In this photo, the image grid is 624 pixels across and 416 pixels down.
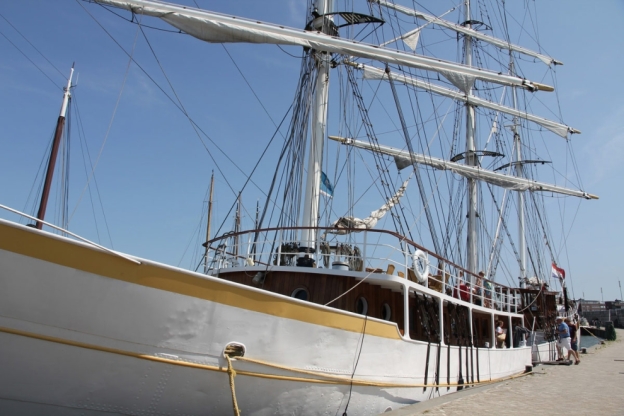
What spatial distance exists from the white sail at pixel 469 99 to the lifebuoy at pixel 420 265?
516 inches

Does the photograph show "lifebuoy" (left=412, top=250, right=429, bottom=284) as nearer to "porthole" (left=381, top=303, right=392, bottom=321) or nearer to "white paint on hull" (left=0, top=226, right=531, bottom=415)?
"porthole" (left=381, top=303, right=392, bottom=321)

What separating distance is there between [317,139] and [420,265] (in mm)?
4415

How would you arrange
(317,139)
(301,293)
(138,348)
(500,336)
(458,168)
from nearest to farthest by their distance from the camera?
(138,348)
(301,293)
(317,139)
(500,336)
(458,168)

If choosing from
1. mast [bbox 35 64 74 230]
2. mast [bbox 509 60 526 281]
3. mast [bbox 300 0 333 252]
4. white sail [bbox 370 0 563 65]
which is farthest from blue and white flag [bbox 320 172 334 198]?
mast [bbox 509 60 526 281]

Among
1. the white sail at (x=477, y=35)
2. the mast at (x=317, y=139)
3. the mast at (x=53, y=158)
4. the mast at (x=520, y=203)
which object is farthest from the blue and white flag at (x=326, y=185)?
the mast at (x=520, y=203)

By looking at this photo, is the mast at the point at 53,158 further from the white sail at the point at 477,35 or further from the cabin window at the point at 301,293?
the white sail at the point at 477,35

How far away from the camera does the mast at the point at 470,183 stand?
25.9 metres

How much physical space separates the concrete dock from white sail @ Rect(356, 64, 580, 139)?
1357cm

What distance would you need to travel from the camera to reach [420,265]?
956 cm

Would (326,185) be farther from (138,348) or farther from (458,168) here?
(458,168)

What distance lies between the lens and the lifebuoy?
9188mm

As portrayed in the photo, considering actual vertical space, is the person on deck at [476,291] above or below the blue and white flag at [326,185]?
below

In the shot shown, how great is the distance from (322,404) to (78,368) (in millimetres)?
3447

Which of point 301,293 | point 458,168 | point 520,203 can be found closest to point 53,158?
point 301,293
